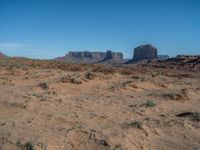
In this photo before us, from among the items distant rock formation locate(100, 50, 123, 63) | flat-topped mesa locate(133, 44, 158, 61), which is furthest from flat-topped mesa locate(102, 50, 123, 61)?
flat-topped mesa locate(133, 44, 158, 61)

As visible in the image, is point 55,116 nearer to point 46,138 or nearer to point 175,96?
point 46,138

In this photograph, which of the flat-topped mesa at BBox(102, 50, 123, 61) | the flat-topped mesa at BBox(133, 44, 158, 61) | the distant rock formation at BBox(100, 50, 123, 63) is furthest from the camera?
the flat-topped mesa at BBox(102, 50, 123, 61)

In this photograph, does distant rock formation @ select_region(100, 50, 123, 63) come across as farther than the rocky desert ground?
Yes

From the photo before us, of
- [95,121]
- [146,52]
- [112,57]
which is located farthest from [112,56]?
[95,121]

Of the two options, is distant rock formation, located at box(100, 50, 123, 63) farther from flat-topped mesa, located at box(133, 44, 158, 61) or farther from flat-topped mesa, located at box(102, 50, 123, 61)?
flat-topped mesa, located at box(133, 44, 158, 61)

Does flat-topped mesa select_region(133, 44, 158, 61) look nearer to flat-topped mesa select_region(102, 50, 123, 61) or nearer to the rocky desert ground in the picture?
flat-topped mesa select_region(102, 50, 123, 61)

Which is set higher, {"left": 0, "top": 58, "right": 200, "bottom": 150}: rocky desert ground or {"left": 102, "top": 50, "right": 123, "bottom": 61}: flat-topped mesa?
{"left": 0, "top": 58, "right": 200, "bottom": 150}: rocky desert ground

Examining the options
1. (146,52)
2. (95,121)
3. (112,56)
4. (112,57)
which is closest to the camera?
(95,121)

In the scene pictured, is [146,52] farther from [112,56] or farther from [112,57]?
[112,56]

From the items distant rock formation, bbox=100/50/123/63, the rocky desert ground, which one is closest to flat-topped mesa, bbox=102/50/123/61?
distant rock formation, bbox=100/50/123/63

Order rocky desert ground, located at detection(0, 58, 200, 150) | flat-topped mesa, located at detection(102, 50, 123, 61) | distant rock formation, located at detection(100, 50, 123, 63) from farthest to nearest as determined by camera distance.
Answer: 1. flat-topped mesa, located at detection(102, 50, 123, 61)
2. distant rock formation, located at detection(100, 50, 123, 63)
3. rocky desert ground, located at detection(0, 58, 200, 150)

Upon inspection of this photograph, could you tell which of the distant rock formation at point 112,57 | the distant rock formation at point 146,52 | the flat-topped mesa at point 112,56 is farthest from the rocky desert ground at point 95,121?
the flat-topped mesa at point 112,56

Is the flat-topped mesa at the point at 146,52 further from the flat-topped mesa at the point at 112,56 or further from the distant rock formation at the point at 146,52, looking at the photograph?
the flat-topped mesa at the point at 112,56

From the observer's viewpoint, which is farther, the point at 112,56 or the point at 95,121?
the point at 112,56
